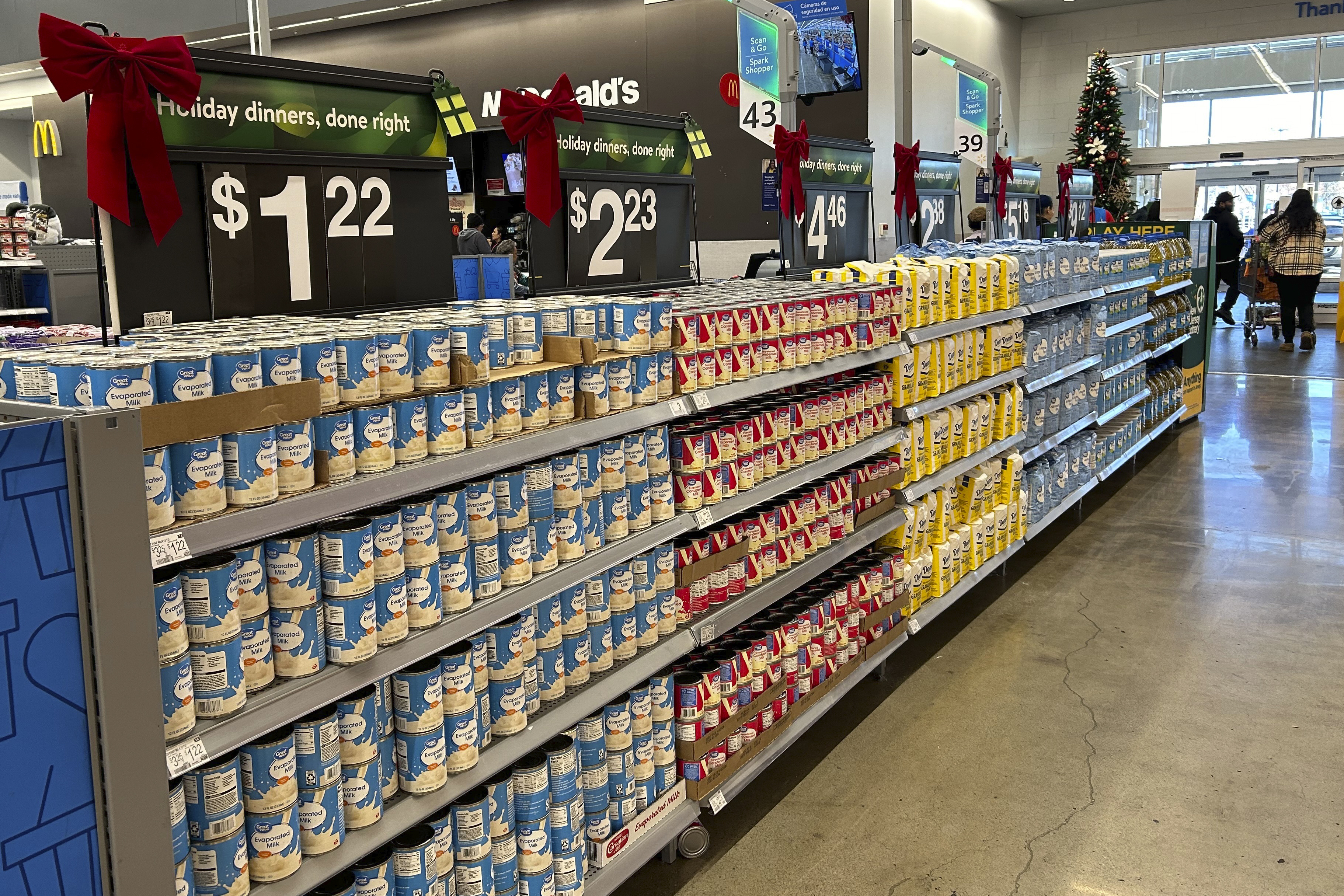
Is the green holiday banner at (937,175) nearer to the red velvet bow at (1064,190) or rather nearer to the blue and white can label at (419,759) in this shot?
the red velvet bow at (1064,190)

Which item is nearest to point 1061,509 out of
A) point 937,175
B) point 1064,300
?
point 1064,300

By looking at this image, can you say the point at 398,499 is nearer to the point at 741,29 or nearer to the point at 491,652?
the point at 491,652

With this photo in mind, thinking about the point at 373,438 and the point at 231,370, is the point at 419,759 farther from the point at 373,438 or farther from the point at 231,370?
the point at 231,370

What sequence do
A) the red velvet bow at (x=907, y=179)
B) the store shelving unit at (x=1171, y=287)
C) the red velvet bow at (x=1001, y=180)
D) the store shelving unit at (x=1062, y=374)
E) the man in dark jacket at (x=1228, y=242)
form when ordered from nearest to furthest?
the store shelving unit at (x=1062, y=374)
the red velvet bow at (x=907, y=179)
the red velvet bow at (x=1001, y=180)
the store shelving unit at (x=1171, y=287)
the man in dark jacket at (x=1228, y=242)

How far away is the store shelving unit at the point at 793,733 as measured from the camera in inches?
119

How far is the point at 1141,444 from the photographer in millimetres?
7406

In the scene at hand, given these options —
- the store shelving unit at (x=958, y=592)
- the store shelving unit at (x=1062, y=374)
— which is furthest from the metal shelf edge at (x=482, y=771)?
the store shelving unit at (x=1062, y=374)

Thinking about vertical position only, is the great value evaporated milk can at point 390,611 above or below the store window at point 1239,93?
below

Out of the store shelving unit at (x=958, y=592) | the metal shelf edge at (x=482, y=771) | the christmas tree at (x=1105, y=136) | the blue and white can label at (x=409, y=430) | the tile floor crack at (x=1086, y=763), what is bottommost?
the tile floor crack at (x=1086, y=763)

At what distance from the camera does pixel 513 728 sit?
2314 mm

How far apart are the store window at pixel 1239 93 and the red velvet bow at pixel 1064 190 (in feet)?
31.0

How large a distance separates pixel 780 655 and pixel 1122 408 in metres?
4.53

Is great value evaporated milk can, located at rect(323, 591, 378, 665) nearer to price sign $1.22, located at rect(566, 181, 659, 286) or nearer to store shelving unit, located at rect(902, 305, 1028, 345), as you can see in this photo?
price sign $1.22, located at rect(566, 181, 659, 286)

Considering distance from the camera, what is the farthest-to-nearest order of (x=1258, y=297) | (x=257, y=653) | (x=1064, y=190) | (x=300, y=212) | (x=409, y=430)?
1. (x=1258, y=297)
2. (x=1064, y=190)
3. (x=300, y=212)
4. (x=409, y=430)
5. (x=257, y=653)
